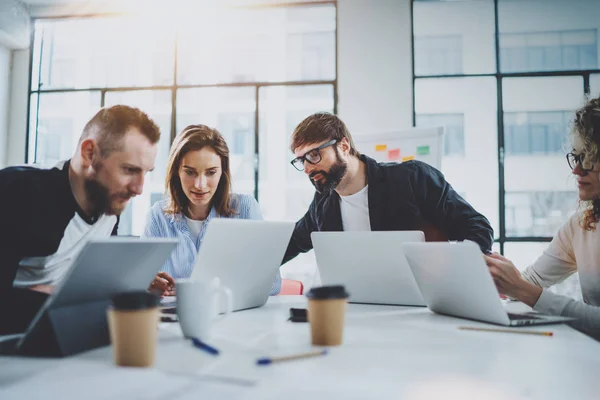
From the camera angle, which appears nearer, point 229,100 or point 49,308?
point 49,308

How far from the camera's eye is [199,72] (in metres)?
5.36

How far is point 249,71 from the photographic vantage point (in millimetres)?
5184

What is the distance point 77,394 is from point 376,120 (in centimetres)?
421

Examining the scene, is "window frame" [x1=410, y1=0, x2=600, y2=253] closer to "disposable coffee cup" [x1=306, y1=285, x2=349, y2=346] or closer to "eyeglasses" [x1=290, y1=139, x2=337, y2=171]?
"eyeglasses" [x1=290, y1=139, x2=337, y2=171]

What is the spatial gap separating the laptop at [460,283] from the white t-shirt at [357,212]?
104 cm

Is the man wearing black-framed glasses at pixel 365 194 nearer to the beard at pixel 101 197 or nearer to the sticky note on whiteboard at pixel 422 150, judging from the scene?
the sticky note on whiteboard at pixel 422 150

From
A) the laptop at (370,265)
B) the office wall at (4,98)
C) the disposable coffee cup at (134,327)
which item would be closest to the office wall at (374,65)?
the laptop at (370,265)

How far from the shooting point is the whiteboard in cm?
296

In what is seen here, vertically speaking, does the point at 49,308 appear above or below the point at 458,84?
below

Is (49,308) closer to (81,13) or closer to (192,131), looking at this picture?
(192,131)

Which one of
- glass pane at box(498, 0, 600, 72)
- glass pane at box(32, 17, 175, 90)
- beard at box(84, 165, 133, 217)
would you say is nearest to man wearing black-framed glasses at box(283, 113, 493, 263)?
beard at box(84, 165, 133, 217)

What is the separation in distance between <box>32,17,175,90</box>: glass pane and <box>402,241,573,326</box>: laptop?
438 cm

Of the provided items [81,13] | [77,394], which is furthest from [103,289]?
[81,13]

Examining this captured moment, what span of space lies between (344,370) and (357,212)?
1679 mm
